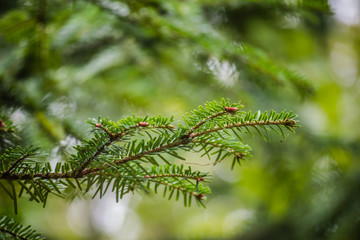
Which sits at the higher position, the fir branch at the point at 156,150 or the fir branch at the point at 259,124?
the fir branch at the point at 259,124

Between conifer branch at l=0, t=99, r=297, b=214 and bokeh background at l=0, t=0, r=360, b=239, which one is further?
bokeh background at l=0, t=0, r=360, b=239

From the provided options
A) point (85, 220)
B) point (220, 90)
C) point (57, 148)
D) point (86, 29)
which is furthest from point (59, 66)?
point (85, 220)

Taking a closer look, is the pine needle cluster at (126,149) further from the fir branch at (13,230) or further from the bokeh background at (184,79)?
the bokeh background at (184,79)

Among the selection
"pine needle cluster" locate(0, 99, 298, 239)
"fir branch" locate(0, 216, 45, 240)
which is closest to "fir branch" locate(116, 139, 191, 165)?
"pine needle cluster" locate(0, 99, 298, 239)

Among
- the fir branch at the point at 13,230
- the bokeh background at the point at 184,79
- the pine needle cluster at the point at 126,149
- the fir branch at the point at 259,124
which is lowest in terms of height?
the fir branch at the point at 13,230

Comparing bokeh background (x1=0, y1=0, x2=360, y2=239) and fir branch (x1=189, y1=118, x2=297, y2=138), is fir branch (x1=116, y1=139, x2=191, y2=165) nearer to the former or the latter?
fir branch (x1=189, y1=118, x2=297, y2=138)

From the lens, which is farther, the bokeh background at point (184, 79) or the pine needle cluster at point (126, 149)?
the bokeh background at point (184, 79)

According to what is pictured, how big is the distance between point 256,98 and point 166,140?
1.66 ft

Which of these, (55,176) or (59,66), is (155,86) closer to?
(59,66)

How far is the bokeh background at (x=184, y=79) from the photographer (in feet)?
2.23

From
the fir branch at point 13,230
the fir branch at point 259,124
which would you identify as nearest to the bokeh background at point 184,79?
the fir branch at point 13,230

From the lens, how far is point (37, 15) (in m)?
0.71

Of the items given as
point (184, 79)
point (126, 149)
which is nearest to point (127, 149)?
point (126, 149)

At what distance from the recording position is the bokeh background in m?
0.68
